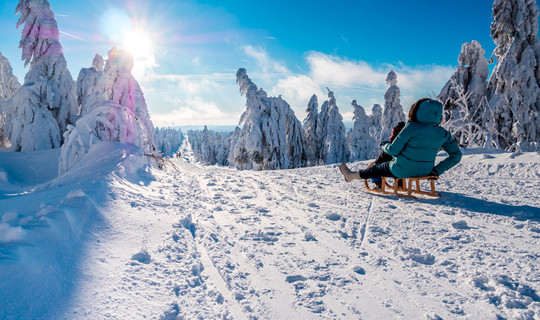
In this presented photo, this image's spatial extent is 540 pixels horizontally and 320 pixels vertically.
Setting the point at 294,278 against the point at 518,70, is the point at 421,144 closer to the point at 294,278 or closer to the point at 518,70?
the point at 294,278

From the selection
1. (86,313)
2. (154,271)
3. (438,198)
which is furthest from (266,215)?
(438,198)

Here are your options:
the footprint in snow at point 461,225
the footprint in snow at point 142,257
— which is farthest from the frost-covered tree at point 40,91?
the footprint in snow at point 461,225

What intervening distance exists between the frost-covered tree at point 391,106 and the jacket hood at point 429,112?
2179 cm

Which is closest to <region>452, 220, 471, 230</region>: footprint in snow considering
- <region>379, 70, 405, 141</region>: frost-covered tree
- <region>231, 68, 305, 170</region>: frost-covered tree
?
<region>231, 68, 305, 170</region>: frost-covered tree

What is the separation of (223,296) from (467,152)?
730 centimetres

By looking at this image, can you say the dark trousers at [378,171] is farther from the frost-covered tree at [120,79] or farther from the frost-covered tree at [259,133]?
the frost-covered tree at [259,133]

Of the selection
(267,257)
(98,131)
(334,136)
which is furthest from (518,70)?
(98,131)

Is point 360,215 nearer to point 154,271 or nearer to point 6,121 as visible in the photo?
point 154,271

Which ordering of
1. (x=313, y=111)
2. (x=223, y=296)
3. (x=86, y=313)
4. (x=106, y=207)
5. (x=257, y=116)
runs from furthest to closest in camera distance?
1. (x=313, y=111)
2. (x=257, y=116)
3. (x=106, y=207)
4. (x=223, y=296)
5. (x=86, y=313)

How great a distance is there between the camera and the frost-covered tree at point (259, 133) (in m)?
19.3

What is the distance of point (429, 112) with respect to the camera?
3.69 meters

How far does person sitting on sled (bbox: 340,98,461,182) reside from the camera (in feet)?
12.2

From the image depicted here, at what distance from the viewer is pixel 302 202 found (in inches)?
162

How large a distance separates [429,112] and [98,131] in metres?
8.33
